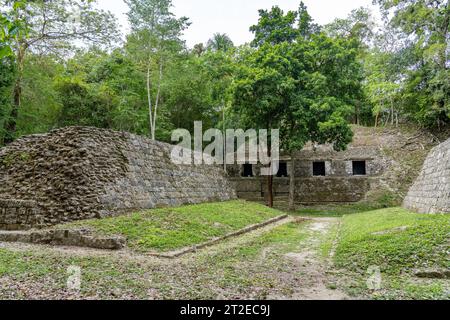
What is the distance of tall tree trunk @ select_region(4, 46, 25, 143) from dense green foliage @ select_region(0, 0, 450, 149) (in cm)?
4

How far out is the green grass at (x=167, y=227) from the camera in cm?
641

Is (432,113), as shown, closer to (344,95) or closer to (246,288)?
(344,95)

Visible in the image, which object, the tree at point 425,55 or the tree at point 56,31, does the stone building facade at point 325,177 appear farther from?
the tree at point 56,31

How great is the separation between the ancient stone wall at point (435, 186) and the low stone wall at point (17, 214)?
32.3ft

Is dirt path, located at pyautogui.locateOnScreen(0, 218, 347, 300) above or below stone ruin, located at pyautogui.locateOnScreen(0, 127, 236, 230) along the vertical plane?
below

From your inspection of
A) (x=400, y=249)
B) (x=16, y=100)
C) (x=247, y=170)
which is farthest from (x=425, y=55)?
(x=16, y=100)

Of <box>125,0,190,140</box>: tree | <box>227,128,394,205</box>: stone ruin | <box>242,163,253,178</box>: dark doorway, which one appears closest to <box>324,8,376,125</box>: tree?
<box>227,128,394,205</box>: stone ruin

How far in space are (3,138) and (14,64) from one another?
3282 mm

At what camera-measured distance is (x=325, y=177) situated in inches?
751

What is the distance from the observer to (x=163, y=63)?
17766mm

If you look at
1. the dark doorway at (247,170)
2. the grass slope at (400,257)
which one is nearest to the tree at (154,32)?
the dark doorway at (247,170)

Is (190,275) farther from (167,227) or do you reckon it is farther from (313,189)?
(313,189)

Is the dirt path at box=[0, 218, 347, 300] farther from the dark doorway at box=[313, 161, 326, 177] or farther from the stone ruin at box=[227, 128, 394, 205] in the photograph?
the dark doorway at box=[313, 161, 326, 177]

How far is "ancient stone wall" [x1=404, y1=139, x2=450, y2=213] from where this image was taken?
26.8 feet
